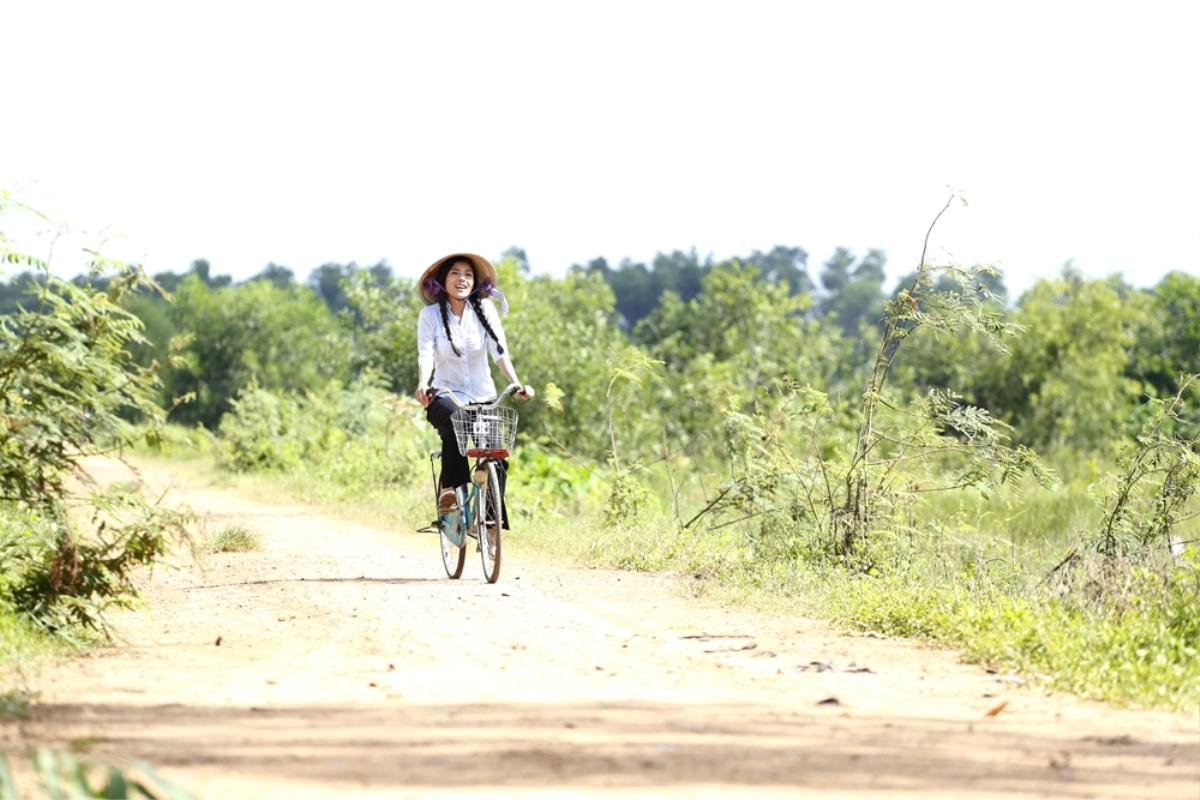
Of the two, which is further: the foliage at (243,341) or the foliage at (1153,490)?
the foliage at (243,341)

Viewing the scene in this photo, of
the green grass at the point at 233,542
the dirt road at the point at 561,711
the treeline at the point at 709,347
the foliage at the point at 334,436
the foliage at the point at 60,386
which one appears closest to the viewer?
the dirt road at the point at 561,711

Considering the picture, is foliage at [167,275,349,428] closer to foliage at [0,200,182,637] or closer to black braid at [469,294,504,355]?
black braid at [469,294,504,355]

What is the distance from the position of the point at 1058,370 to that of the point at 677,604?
31432mm

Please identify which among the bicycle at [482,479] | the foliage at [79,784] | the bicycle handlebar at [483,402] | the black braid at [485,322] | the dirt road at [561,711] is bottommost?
the dirt road at [561,711]

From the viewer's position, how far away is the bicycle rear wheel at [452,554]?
10.6 metres

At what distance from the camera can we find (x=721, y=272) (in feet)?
141

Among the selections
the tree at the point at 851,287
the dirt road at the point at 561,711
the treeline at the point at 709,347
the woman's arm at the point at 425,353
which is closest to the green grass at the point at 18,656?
the dirt road at the point at 561,711

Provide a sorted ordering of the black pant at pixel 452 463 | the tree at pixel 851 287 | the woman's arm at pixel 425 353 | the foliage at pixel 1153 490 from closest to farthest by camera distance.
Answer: the foliage at pixel 1153 490 → the woman's arm at pixel 425 353 → the black pant at pixel 452 463 → the tree at pixel 851 287

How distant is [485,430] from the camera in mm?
10117

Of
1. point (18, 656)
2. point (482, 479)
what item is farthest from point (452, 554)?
point (18, 656)

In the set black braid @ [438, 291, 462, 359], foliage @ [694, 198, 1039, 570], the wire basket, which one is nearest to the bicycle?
the wire basket

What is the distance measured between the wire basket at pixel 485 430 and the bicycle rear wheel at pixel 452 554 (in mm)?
570

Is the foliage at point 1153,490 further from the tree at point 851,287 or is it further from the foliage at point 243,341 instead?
the tree at point 851,287

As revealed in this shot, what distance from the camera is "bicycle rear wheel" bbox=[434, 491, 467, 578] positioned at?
1062cm
